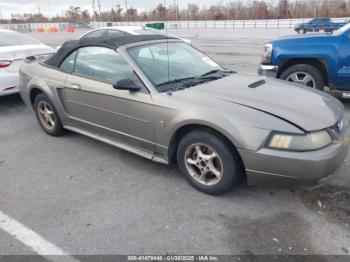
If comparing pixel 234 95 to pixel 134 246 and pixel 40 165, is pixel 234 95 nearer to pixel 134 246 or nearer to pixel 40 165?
pixel 134 246

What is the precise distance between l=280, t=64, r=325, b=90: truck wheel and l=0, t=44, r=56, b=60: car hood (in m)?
4.88

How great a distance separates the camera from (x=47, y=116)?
4.87m

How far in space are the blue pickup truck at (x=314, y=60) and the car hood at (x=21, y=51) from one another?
4.55 meters

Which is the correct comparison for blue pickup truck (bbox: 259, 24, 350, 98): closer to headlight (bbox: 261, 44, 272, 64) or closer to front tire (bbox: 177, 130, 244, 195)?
headlight (bbox: 261, 44, 272, 64)

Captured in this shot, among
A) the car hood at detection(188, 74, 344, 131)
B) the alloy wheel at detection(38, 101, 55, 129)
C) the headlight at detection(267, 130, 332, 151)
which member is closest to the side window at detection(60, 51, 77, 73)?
the alloy wheel at detection(38, 101, 55, 129)

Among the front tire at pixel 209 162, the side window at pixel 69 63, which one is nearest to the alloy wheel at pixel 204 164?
the front tire at pixel 209 162

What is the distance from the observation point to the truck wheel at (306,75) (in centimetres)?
584

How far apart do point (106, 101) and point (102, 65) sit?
1.62 ft

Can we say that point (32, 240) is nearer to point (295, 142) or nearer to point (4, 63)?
point (295, 142)

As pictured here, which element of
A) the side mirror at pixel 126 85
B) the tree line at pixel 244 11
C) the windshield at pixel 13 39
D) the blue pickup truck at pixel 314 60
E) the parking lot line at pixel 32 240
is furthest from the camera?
the tree line at pixel 244 11

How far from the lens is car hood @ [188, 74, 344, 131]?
2.88 metres

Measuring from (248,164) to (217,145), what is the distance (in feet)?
1.12

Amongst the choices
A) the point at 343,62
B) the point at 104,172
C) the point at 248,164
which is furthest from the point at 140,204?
the point at 343,62

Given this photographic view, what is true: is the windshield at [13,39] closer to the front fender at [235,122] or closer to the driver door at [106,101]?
the driver door at [106,101]
